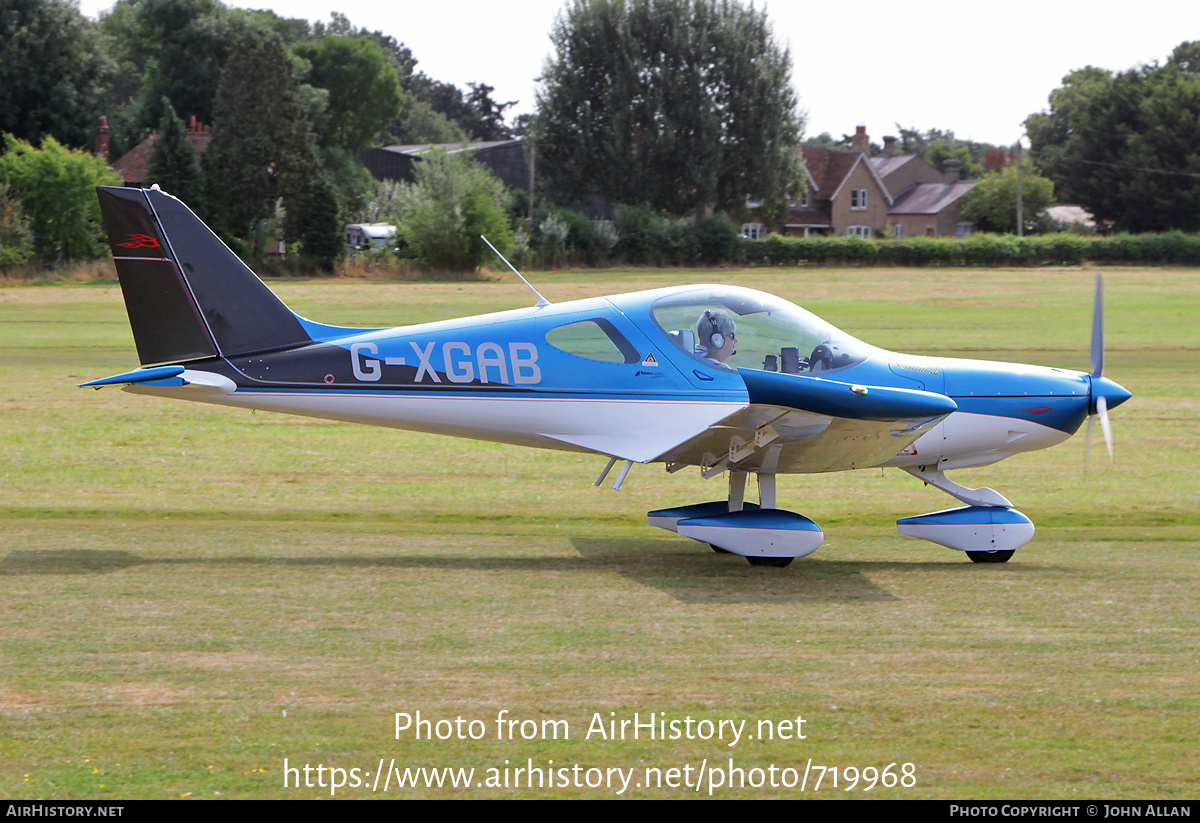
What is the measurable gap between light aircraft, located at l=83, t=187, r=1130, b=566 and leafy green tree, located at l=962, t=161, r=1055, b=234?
7502 cm

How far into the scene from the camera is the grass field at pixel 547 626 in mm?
5316

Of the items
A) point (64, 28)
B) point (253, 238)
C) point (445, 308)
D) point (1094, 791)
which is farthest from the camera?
point (64, 28)

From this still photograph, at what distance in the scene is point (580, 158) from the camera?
6594 cm

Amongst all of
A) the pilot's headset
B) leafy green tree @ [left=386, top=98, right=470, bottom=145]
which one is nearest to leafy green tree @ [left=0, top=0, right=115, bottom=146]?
leafy green tree @ [left=386, top=98, right=470, bottom=145]

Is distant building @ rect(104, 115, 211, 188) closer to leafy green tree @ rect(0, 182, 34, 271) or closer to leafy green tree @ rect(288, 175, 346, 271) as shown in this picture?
leafy green tree @ rect(288, 175, 346, 271)

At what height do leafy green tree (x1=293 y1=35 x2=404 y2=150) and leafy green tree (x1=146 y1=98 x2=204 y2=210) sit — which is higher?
leafy green tree (x1=293 y1=35 x2=404 y2=150)

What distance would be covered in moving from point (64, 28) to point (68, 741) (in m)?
63.6

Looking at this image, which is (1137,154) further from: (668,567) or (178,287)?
(178,287)

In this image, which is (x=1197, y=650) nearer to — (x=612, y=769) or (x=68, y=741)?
(x=612, y=769)

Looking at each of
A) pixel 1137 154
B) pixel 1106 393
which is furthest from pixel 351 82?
pixel 1106 393

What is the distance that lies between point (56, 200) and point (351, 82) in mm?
35561

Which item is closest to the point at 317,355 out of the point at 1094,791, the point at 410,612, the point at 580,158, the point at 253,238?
the point at 410,612

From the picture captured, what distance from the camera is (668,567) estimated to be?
9.27 metres

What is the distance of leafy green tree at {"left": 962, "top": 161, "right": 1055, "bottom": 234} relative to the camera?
7975 cm
